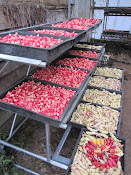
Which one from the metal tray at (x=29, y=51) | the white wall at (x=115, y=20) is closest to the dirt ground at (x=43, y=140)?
the metal tray at (x=29, y=51)

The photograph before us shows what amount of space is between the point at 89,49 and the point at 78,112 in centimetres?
318

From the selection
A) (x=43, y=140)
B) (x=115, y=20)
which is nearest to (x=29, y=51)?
(x=43, y=140)

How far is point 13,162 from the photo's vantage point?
3117 mm

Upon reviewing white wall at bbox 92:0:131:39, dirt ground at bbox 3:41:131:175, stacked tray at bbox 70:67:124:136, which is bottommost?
dirt ground at bbox 3:41:131:175

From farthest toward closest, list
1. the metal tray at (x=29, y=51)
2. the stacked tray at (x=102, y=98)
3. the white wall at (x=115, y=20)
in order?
the white wall at (x=115, y=20), the stacked tray at (x=102, y=98), the metal tray at (x=29, y=51)

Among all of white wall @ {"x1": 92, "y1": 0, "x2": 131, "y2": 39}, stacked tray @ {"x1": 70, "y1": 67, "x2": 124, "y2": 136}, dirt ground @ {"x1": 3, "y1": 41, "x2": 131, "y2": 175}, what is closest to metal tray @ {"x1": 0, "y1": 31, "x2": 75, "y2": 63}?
stacked tray @ {"x1": 70, "y1": 67, "x2": 124, "y2": 136}

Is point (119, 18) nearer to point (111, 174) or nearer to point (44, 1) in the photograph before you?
point (44, 1)

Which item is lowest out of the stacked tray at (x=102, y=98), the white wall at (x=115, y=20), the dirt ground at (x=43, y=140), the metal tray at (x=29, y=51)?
the dirt ground at (x=43, y=140)

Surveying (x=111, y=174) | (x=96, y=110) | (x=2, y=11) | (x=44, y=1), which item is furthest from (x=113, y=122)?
(x=44, y=1)

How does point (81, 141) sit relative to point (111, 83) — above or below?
below

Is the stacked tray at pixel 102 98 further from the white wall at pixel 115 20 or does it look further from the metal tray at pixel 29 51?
the white wall at pixel 115 20

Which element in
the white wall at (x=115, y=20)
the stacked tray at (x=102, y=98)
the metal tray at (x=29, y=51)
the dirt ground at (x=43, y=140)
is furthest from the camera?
the white wall at (x=115, y=20)

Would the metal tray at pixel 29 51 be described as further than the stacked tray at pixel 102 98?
No

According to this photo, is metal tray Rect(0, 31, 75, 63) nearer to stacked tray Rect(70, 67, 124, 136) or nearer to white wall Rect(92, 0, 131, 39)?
stacked tray Rect(70, 67, 124, 136)
